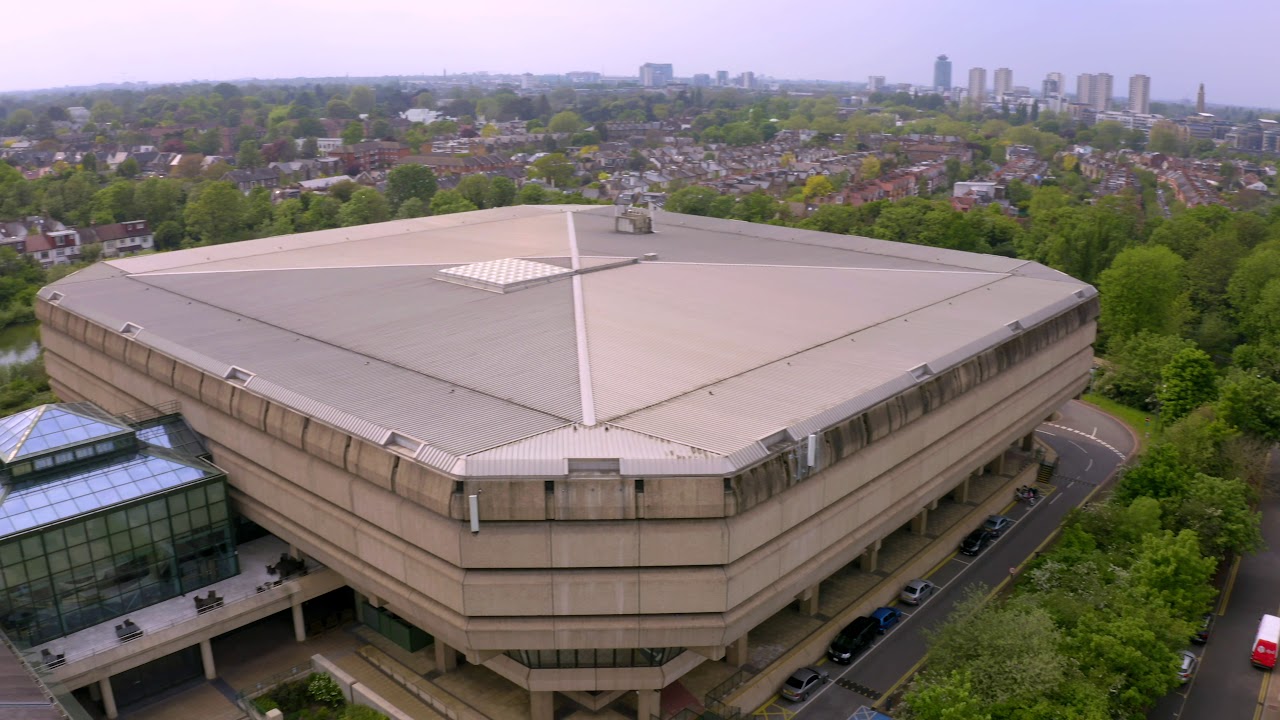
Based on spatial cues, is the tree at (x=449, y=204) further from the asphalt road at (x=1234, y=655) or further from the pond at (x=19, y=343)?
the asphalt road at (x=1234, y=655)

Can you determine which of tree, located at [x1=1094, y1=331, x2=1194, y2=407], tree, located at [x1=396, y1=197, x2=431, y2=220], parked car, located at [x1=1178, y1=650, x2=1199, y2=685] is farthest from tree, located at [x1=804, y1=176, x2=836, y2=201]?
parked car, located at [x1=1178, y1=650, x2=1199, y2=685]

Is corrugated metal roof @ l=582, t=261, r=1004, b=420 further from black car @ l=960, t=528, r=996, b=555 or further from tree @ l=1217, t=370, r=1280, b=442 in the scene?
tree @ l=1217, t=370, r=1280, b=442

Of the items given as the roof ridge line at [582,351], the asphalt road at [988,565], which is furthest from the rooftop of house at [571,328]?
the asphalt road at [988,565]

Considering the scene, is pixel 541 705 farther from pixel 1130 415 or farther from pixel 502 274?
pixel 1130 415

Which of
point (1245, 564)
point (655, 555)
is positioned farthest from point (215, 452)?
point (1245, 564)

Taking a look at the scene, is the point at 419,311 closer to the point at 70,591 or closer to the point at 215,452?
the point at 215,452

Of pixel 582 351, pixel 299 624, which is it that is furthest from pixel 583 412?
pixel 299 624
